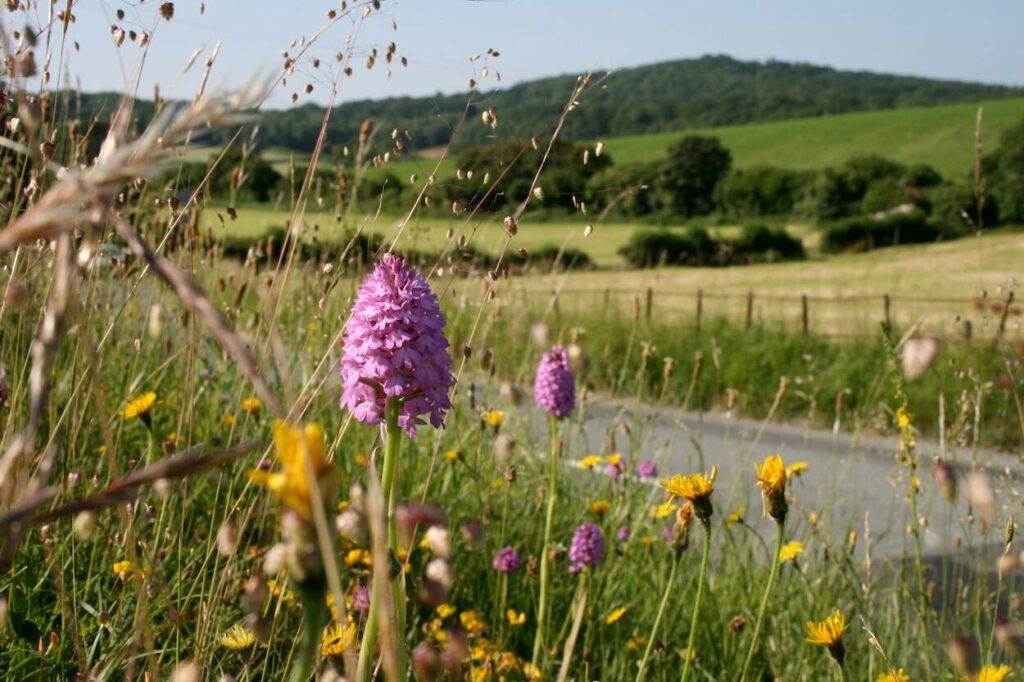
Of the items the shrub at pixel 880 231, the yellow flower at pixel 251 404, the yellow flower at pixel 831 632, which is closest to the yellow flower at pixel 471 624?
the yellow flower at pixel 251 404

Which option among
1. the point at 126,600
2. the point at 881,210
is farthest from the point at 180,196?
the point at 881,210

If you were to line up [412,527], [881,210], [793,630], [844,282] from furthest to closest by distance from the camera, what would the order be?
[881,210]
[844,282]
[793,630]
[412,527]

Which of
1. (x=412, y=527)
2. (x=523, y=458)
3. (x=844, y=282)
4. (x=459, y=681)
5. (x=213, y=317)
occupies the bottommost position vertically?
(x=844, y=282)

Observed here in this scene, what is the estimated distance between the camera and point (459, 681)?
0.81 m

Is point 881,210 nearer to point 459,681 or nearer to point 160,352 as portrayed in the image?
point 160,352

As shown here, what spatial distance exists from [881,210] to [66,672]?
42.7 meters

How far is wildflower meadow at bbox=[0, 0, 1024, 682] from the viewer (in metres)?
0.60

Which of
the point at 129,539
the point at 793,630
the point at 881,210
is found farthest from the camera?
the point at 881,210

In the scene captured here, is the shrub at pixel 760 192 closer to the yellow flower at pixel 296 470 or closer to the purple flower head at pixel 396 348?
the purple flower head at pixel 396 348

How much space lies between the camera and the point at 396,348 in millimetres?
1493

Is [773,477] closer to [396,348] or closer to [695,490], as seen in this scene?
[695,490]

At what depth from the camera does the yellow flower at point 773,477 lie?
1.41 m

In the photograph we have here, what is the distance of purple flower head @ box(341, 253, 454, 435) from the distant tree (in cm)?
4444

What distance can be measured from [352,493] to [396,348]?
82cm
